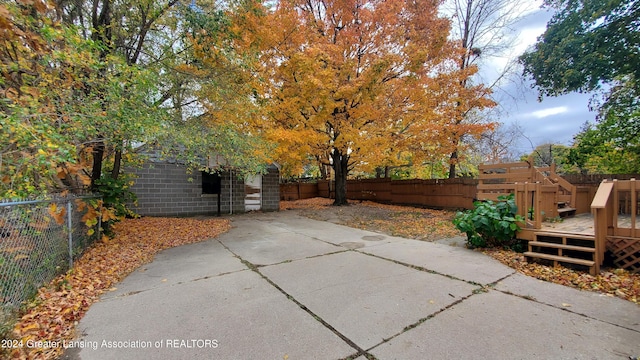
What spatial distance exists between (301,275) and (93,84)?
13.5ft

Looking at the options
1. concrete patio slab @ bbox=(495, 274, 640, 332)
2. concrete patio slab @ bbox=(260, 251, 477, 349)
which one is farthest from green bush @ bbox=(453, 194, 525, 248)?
concrete patio slab @ bbox=(260, 251, 477, 349)

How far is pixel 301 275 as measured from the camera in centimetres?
374

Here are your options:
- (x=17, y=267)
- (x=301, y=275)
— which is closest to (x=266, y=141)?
(x=301, y=275)

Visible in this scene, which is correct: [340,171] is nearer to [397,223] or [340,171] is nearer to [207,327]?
[397,223]

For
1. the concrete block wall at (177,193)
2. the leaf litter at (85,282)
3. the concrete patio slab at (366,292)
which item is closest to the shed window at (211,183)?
the concrete block wall at (177,193)

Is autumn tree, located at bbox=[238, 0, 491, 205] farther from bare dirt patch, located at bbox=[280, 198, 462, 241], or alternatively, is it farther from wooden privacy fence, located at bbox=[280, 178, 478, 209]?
bare dirt patch, located at bbox=[280, 198, 462, 241]

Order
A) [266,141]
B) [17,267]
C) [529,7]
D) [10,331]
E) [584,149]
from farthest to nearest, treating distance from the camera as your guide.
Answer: [529,7] < [584,149] < [266,141] < [17,267] < [10,331]

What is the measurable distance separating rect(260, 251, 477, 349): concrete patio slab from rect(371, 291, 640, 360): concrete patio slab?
179 mm

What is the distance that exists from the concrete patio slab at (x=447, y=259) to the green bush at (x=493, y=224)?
0.39 m

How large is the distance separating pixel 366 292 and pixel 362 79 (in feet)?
23.7

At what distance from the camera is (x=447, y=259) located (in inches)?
175

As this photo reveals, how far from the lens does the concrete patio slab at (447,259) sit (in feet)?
12.2

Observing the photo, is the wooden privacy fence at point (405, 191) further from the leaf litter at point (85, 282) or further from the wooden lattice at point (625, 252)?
the leaf litter at point (85, 282)

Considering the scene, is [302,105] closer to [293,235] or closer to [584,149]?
[293,235]
